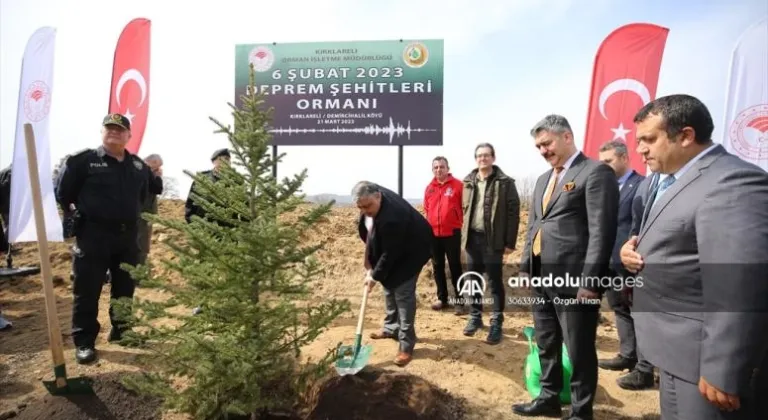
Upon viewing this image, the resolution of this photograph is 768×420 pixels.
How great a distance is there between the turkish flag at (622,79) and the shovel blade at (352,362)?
4.98m

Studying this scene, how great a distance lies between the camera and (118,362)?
4016 millimetres

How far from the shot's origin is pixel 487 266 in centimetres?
488

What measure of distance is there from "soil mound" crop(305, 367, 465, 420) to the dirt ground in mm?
377

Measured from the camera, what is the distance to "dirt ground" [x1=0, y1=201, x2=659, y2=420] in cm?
346

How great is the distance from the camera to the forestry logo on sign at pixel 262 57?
8820mm

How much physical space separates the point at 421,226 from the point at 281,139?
217 inches

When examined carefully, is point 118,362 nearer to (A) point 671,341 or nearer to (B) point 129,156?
(B) point 129,156

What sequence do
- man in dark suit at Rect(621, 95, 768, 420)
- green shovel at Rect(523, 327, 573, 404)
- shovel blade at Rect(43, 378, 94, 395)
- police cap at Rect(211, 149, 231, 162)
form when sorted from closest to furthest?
man in dark suit at Rect(621, 95, 768, 420), shovel blade at Rect(43, 378, 94, 395), green shovel at Rect(523, 327, 573, 404), police cap at Rect(211, 149, 231, 162)

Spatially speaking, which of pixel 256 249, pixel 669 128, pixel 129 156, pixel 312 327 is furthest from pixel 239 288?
pixel 129 156

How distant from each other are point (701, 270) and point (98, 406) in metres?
3.80

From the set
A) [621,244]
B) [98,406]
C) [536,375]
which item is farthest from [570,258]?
[98,406]

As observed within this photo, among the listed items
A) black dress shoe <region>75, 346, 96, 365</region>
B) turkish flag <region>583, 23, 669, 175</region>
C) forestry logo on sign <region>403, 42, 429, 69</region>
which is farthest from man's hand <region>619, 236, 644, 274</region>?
forestry logo on sign <region>403, 42, 429, 69</region>

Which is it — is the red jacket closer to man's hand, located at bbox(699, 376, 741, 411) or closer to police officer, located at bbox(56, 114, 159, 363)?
police officer, located at bbox(56, 114, 159, 363)

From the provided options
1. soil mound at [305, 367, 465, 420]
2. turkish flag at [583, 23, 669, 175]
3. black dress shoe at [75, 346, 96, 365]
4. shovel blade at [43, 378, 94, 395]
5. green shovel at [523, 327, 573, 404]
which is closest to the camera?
soil mound at [305, 367, 465, 420]
